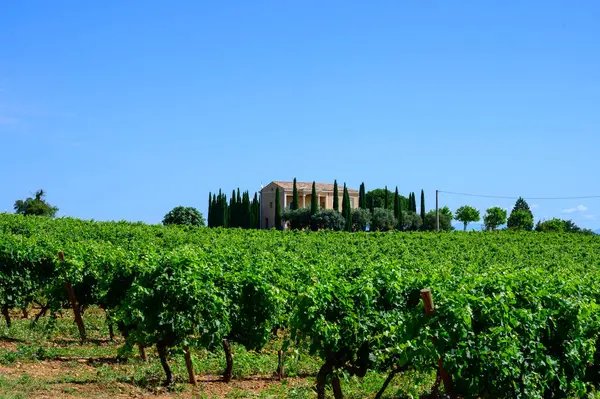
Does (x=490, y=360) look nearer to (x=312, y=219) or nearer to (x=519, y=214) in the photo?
(x=312, y=219)

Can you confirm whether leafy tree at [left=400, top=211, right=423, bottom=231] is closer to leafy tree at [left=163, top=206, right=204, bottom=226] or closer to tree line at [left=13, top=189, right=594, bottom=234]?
tree line at [left=13, top=189, right=594, bottom=234]

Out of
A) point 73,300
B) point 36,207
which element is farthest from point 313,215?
point 73,300

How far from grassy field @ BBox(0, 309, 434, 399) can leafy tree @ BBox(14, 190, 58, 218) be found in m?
67.3

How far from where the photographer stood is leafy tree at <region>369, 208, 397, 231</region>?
8600 cm

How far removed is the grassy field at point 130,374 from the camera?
9.68m

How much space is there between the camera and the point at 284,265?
12297mm

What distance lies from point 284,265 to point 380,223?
244 feet

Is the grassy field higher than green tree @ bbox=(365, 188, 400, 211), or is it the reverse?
green tree @ bbox=(365, 188, 400, 211)

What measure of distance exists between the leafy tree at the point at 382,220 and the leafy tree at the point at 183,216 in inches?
874

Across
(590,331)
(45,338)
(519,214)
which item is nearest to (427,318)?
(590,331)

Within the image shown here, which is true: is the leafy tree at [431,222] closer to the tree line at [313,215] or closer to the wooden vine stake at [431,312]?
the tree line at [313,215]

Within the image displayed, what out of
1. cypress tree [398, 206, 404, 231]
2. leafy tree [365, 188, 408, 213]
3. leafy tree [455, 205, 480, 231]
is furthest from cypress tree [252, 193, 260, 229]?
leafy tree [455, 205, 480, 231]

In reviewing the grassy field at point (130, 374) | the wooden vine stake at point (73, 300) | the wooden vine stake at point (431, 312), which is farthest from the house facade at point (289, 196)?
the wooden vine stake at point (431, 312)

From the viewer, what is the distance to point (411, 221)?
89.8 m
